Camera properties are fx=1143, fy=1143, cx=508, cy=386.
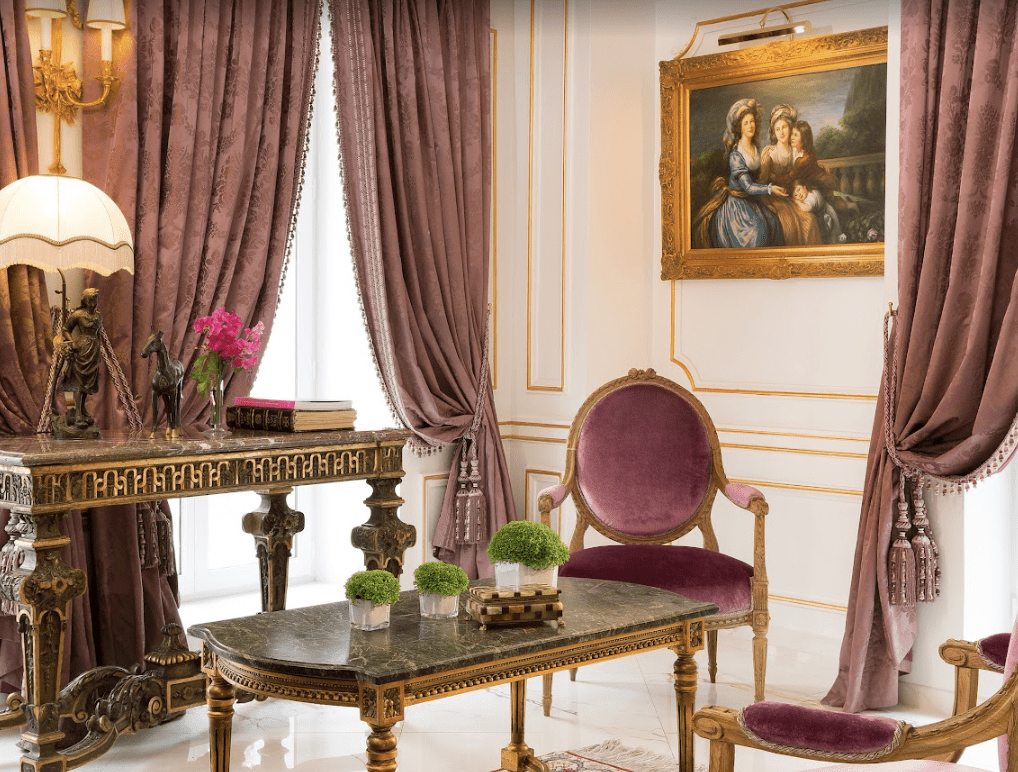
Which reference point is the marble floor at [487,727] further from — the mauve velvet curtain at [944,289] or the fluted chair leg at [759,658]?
the mauve velvet curtain at [944,289]

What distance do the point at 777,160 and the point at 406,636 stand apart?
9.85 ft

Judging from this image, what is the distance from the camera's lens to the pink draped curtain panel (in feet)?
12.6

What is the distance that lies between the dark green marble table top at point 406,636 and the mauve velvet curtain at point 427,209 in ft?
5.99

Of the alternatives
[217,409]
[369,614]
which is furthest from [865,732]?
[217,409]

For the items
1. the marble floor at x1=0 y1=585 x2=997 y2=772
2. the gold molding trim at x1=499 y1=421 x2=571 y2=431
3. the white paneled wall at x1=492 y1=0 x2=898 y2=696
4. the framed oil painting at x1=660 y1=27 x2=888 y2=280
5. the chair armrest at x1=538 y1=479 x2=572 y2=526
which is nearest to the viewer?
the marble floor at x1=0 y1=585 x2=997 y2=772

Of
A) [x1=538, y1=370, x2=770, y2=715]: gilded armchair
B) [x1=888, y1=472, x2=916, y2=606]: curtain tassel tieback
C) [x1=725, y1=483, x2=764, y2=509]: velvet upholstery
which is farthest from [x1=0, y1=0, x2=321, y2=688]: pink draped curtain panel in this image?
[x1=888, y1=472, x2=916, y2=606]: curtain tassel tieback

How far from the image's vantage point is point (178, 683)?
12.0 feet

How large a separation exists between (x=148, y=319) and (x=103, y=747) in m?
1.40

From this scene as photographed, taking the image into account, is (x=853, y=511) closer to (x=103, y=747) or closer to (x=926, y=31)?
(x=926, y=31)

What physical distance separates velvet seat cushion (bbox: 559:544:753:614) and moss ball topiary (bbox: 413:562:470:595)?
1.03 m

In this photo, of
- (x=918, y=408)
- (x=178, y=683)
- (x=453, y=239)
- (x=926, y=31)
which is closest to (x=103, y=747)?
(x=178, y=683)

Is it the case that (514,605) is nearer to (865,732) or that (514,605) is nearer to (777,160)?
(865,732)

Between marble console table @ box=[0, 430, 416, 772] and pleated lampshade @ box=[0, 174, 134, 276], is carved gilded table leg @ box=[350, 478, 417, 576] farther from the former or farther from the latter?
pleated lampshade @ box=[0, 174, 134, 276]

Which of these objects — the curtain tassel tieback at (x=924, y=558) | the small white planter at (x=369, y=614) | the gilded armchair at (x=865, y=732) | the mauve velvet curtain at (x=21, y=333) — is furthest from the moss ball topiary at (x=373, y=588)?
the curtain tassel tieback at (x=924, y=558)
